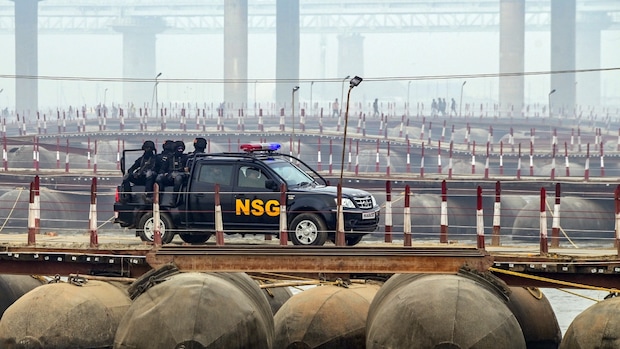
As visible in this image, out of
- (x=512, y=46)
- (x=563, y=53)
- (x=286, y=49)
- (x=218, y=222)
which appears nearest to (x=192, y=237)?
(x=218, y=222)

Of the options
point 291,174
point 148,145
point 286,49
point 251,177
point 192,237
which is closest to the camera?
point 251,177

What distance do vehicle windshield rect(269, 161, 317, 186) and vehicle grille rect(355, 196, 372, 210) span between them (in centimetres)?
122

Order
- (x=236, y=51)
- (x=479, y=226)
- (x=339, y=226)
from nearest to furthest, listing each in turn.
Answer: (x=479, y=226), (x=339, y=226), (x=236, y=51)

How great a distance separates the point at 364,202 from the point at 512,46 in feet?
506

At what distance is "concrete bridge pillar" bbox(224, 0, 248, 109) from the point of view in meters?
184

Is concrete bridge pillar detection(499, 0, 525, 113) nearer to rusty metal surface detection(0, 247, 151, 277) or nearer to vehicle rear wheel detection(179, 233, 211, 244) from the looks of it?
vehicle rear wheel detection(179, 233, 211, 244)

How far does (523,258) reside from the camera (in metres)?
21.4

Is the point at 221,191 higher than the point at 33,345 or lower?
higher

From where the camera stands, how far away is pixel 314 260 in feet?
67.3

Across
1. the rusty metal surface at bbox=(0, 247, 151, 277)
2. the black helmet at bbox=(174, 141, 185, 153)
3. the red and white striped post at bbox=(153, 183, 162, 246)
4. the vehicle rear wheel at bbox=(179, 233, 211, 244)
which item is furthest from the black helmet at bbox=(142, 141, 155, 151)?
the rusty metal surface at bbox=(0, 247, 151, 277)

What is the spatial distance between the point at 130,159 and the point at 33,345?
85739 millimetres

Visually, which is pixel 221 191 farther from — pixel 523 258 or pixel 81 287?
pixel 523 258

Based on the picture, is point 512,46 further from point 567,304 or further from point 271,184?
point 271,184

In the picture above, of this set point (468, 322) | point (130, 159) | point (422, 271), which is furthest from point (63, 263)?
point (130, 159)
